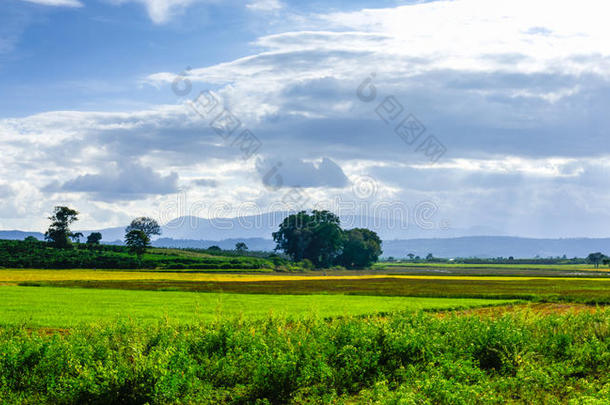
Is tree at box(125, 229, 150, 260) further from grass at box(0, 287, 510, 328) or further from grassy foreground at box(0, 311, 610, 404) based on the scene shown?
grassy foreground at box(0, 311, 610, 404)

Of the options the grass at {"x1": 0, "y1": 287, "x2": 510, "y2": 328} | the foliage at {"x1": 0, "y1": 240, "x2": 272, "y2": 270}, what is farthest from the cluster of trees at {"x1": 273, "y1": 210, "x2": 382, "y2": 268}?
the grass at {"x1": 0, "y1": 287, "x2": 510, "y2": 328}

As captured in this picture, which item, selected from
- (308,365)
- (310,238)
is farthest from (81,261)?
(308,365)

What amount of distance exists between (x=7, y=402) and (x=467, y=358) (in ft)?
41.6

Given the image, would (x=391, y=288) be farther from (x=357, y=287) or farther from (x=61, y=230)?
(x=61, y=230)

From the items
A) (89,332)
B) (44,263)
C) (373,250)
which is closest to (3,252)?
(44,263)

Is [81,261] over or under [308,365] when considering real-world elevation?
under

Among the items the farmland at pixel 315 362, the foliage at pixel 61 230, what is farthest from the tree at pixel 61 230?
the farmland at pixel 315 362

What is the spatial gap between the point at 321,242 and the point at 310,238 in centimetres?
415

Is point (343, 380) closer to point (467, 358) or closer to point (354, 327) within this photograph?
point (354, 327)

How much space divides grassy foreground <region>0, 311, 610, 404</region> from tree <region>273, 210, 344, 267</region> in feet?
534

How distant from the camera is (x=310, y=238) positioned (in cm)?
18512

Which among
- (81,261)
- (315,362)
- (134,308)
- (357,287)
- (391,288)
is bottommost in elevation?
(357,287)

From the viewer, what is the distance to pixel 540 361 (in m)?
17.9

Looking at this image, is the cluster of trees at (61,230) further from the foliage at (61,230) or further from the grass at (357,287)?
the grass at (357,287)
